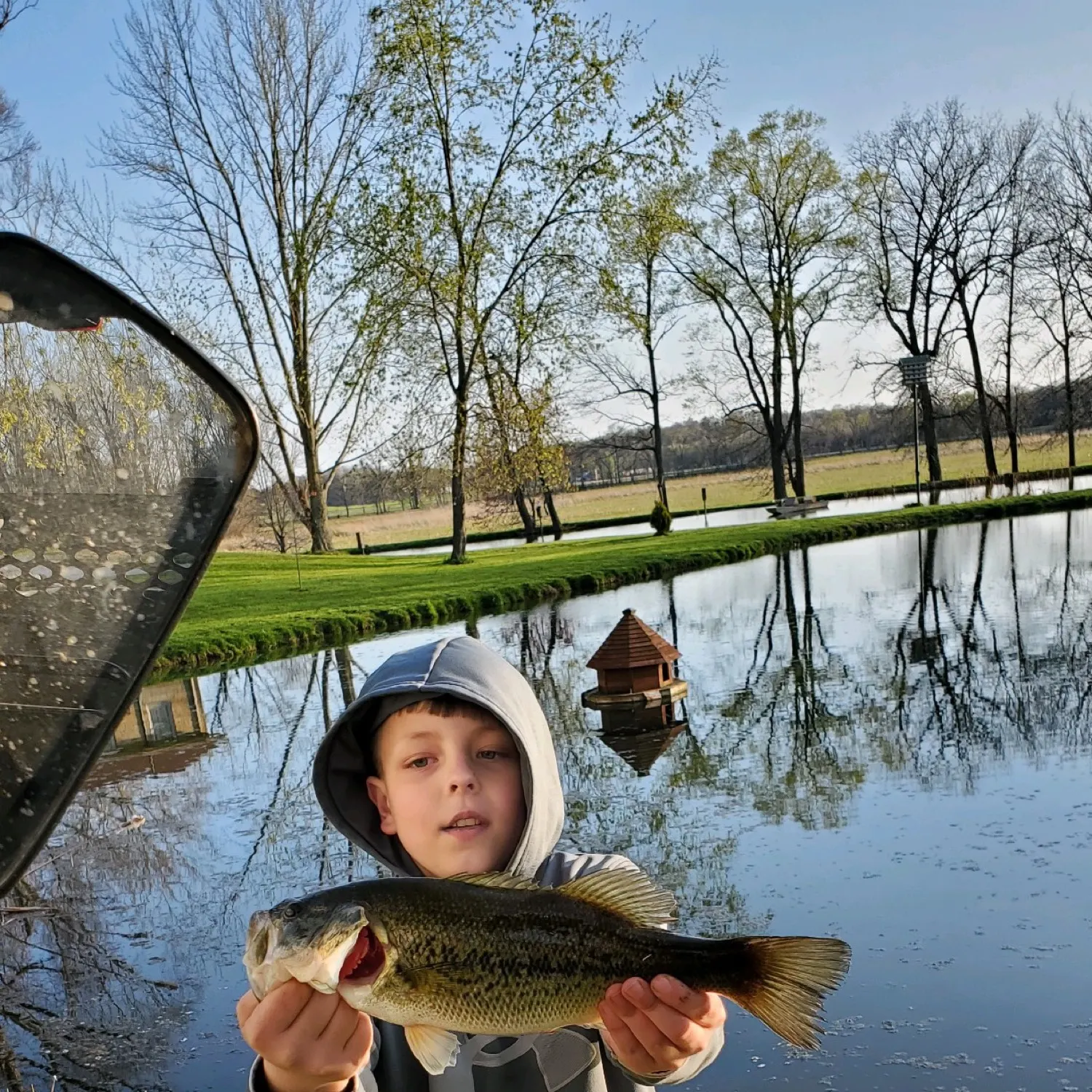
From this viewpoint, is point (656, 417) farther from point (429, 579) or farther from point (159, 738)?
point (159, 738)

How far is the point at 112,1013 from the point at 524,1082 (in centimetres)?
392

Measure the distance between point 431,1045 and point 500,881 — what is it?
27 centimetres

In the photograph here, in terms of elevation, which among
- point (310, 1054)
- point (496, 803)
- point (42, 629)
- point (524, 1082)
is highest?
point (42, 629)

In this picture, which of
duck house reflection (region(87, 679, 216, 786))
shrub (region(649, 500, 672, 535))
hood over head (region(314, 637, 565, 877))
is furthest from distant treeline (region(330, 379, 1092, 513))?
hood over head (region(314, 637, 565, 877))

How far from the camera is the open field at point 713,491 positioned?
61.6m

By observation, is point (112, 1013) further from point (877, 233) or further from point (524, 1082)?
point (877, 233)

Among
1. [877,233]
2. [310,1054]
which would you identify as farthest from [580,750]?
[877,233]

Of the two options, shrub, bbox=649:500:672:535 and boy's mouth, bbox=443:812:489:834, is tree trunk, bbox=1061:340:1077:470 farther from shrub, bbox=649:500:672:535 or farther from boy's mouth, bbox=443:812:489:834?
boy's mouth, bbox=443:812:489:834

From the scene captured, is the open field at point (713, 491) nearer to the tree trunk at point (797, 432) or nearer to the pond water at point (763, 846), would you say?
the tree trunk at point (797, 432)

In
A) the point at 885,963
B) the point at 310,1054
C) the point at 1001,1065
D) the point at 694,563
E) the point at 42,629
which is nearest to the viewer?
the point at 42,629

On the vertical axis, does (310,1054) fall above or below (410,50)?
below

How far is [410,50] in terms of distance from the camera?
2667cm

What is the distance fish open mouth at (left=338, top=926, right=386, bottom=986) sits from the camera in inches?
66.7

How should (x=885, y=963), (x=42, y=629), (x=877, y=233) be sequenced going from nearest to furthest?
(x=42, y=629) → (x=885, y=963) → (x=877, y=233)
